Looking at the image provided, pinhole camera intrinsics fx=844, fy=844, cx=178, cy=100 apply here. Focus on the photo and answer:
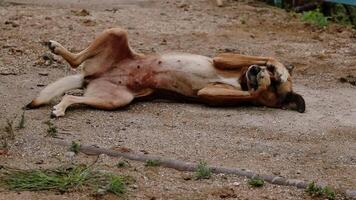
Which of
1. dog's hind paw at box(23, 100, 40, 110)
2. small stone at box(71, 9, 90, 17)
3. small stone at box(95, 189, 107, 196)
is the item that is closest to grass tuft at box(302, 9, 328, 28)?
small stone at box(71, 9, 90, 17)

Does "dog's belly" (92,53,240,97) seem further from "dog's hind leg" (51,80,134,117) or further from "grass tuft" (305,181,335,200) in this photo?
"grass tuft" (305,181,335,200)

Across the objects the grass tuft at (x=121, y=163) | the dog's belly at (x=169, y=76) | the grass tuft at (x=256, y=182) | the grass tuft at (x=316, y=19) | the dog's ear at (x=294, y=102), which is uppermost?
the dog's belly at (x=169, y=76)

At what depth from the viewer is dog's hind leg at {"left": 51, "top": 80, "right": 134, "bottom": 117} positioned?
261 inches

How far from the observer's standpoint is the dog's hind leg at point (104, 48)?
283 inches

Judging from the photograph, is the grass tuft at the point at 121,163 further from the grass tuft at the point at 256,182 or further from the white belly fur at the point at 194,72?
the white belly fur at the point at 194,72

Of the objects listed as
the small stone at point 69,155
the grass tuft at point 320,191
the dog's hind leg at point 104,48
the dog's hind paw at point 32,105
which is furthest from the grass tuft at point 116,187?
the dog's hind leg at point 104,48

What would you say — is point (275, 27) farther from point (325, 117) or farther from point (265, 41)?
point (325, 117)

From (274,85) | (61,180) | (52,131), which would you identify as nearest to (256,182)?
(61,180)

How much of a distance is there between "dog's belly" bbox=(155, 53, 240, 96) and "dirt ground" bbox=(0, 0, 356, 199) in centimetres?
15

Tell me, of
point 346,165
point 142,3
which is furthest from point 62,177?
point 142,3

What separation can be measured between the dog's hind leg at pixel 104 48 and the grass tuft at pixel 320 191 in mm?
2725

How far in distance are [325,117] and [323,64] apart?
2178 mm

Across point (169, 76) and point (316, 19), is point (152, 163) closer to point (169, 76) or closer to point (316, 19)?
point (169, 76)

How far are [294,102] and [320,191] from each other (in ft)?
7.30
